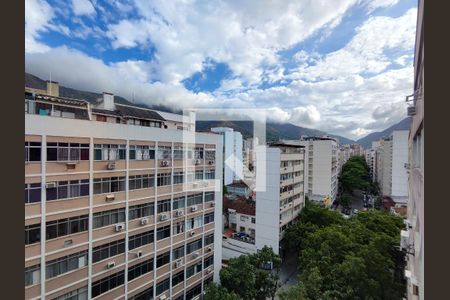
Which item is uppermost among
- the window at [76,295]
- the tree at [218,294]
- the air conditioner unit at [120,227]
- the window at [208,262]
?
the air conditioner unit at [120,227]

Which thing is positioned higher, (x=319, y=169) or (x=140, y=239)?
(x=319, y=169)

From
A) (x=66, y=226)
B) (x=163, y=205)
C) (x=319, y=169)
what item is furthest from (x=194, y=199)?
(x=319, y=169)

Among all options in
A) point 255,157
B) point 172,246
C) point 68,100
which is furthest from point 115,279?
point 255,157

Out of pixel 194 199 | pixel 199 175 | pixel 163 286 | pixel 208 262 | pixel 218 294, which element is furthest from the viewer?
pixel 208 262

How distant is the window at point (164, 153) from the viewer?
4.10 m

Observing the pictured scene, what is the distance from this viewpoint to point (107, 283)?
3.32 meters

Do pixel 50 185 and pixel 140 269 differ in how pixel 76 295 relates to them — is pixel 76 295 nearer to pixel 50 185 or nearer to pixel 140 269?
pixel 140 269

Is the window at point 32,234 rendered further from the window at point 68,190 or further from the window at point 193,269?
the window at point 193,269

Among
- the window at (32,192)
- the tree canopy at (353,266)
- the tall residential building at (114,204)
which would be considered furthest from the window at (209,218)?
the window at (32,192)

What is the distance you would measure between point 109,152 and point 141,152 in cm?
54

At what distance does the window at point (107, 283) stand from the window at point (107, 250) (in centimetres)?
31

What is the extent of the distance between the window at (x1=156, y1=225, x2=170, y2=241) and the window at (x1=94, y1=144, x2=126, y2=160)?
1.48 meters

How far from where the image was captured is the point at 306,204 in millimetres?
8727

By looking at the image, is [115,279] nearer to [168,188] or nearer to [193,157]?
[168,188]
